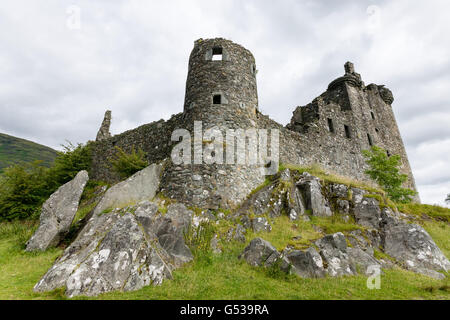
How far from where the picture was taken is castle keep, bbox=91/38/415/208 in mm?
10281

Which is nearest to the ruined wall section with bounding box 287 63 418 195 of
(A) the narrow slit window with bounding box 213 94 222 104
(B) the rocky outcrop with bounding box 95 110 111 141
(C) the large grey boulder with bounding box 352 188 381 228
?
(C) the large grey boulder with bounding box 352 188 381 228

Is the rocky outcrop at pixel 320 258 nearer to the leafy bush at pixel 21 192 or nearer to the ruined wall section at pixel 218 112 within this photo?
the ruined wall section at pixel 218 112

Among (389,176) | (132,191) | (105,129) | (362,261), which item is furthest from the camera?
(105,129)

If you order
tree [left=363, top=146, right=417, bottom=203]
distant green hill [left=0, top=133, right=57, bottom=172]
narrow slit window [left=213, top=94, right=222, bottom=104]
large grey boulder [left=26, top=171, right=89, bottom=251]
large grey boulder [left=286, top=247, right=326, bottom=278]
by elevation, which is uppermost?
distant green hill [left=0, top=133, right=57, bottom=172]

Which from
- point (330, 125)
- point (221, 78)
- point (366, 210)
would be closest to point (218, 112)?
point (221, 78)

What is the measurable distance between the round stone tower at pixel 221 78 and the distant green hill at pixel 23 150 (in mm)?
129177

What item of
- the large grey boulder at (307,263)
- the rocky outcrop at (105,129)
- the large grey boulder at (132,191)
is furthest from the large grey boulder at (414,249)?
the rocky outcrop at (105,129)

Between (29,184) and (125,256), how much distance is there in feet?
46.5

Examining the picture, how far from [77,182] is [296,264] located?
1061 cm

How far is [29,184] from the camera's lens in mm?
16047

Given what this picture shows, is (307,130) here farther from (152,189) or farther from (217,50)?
(152,189)

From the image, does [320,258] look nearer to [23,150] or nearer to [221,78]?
[221,78]

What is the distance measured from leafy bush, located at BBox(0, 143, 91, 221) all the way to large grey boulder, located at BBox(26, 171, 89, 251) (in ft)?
16.8

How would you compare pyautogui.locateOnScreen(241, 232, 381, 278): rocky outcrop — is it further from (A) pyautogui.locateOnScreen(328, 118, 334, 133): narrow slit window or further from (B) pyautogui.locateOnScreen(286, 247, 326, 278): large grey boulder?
(A) pyautogui.locateOnScreen(328, 118, 334, 133): narrow slit window
